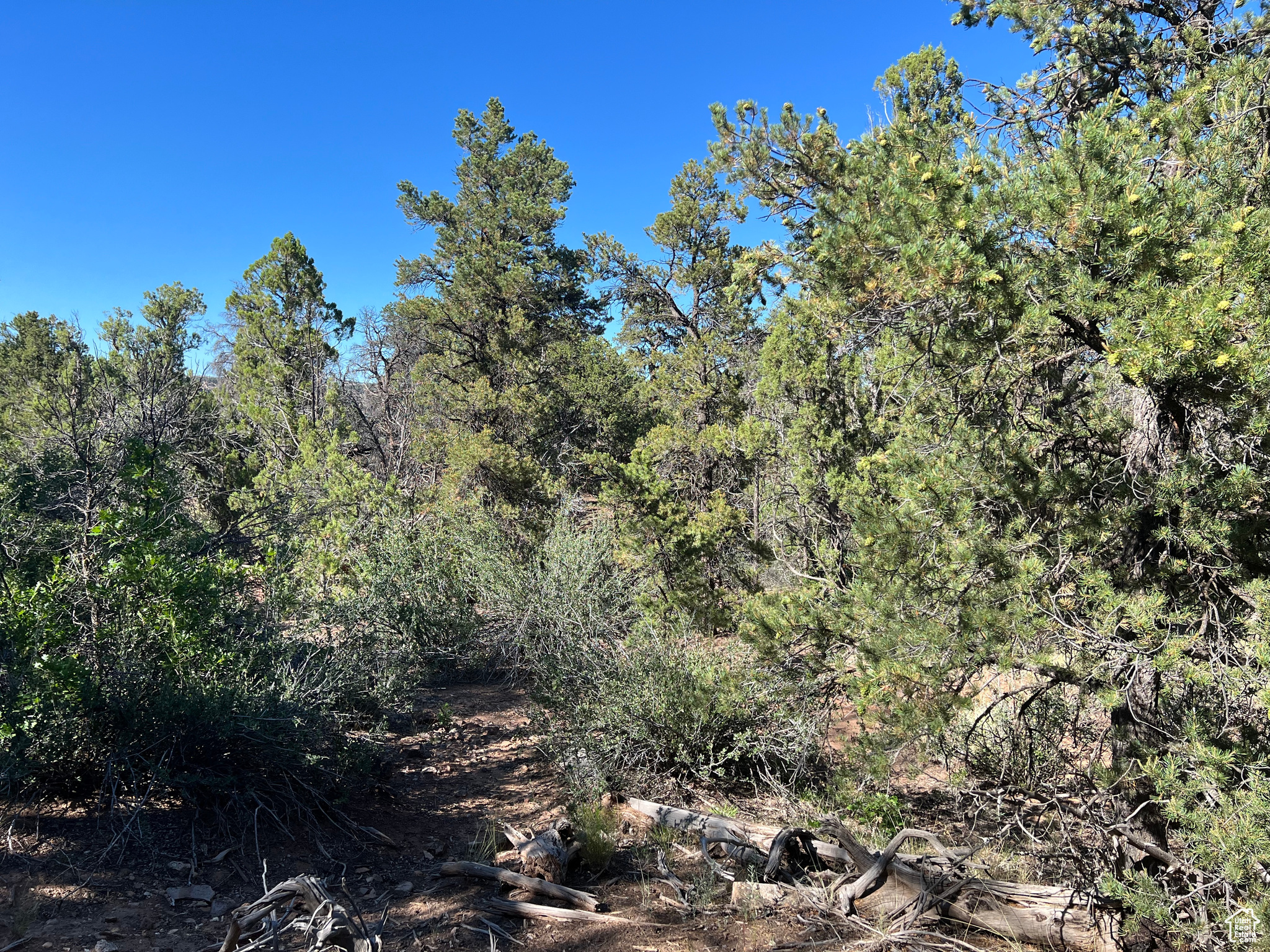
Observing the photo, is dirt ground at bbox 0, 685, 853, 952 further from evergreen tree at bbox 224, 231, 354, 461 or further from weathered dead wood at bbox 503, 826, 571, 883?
evergreen tree at bbox 224, 231, 354, 461

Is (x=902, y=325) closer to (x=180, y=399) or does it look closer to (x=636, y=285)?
(x=180, y=399)

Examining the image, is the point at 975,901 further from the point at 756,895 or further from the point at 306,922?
the point at 306,922

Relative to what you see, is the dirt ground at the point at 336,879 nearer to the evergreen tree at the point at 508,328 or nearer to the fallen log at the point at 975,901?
the fallen log at the point at 975,901

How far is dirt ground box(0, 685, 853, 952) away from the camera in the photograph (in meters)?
3.25

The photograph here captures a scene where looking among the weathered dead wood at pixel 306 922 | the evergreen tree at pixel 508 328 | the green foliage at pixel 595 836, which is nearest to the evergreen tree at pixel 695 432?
the evergreen tree at pixel 508 328

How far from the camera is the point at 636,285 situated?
40.6 ft

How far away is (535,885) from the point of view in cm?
399

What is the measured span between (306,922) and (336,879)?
4.27 feet

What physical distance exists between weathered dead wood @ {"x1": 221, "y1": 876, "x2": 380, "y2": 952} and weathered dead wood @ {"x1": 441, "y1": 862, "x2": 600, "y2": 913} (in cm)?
107

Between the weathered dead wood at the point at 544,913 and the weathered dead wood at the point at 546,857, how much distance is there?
12.2 inches

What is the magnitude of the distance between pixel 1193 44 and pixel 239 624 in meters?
6.76

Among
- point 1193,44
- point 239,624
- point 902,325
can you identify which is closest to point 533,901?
point 239,624

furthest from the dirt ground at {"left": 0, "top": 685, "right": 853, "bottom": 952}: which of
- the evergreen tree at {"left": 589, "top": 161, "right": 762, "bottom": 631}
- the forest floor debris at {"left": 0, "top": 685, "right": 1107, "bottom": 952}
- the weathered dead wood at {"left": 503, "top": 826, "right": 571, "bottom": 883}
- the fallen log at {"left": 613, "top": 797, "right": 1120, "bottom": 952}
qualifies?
the evergreen tree at {"left": 589, "top": 161, "right": 762, "bottom": 631}

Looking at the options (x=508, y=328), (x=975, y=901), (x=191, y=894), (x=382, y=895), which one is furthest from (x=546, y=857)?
(x=508, y=328)
